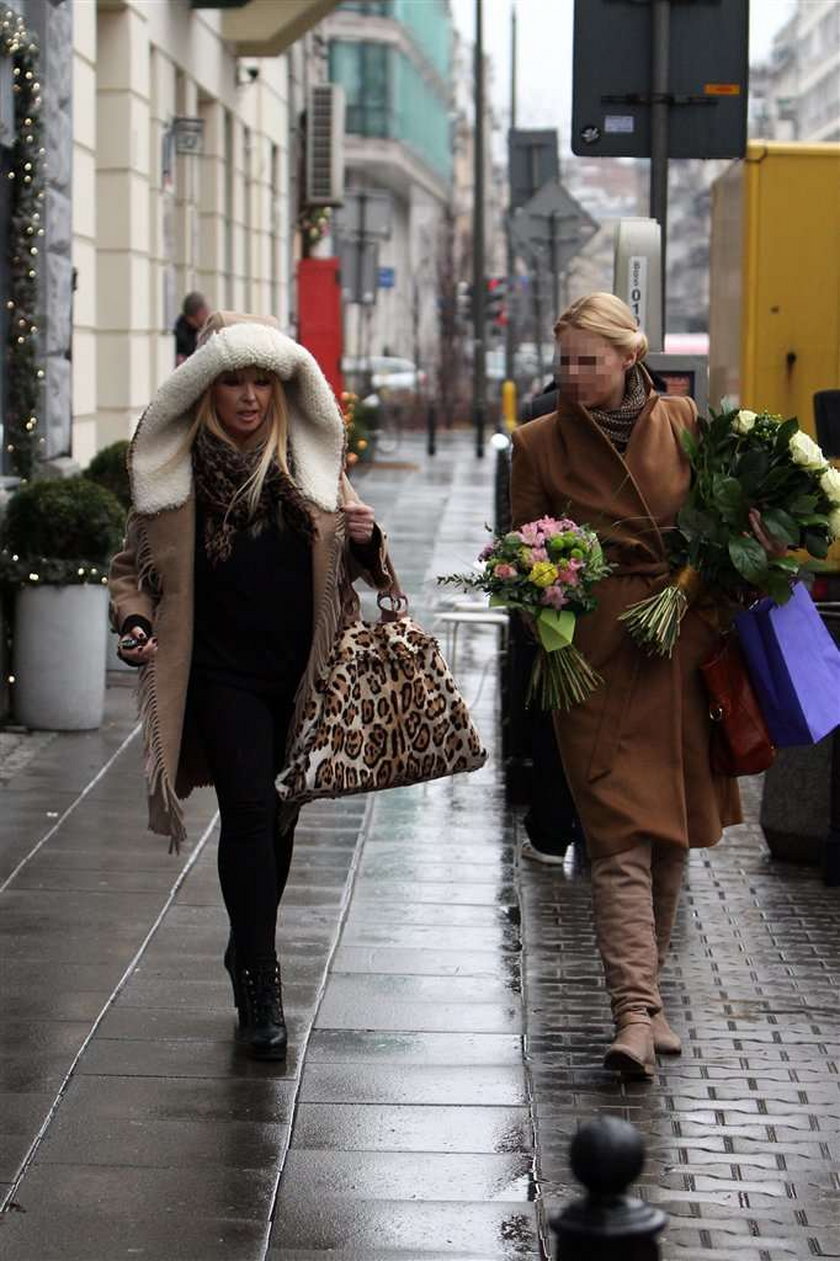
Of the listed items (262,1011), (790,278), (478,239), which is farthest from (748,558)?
(478,239)

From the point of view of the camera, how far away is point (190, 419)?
20.2 ft

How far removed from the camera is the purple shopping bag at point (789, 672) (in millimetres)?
6172

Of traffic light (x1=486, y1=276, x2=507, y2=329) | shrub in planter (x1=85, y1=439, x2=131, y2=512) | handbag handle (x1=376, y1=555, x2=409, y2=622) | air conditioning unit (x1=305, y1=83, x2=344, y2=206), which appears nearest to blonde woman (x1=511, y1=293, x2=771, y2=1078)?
handbag handle (x1=376, y1=555, x2=409, y2=622)

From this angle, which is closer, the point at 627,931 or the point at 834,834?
the point at 627,931

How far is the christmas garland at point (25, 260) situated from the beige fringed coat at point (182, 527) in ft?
22.1

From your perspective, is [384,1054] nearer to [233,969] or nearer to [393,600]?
[233,969]

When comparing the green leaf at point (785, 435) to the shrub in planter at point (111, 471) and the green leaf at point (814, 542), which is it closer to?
the green leaf at point (814, 542)

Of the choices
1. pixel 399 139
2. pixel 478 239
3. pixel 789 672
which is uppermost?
pixel 399 139

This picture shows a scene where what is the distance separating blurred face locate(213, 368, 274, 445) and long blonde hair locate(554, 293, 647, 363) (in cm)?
74

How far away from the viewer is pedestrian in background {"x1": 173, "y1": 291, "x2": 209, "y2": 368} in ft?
62.8

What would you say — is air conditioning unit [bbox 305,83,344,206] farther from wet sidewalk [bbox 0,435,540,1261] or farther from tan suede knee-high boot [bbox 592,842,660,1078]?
tan suede knee-high boot [bbox 592,842,660,1078]

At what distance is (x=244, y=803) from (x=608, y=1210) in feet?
10.6

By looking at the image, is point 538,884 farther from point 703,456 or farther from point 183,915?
point 703,456

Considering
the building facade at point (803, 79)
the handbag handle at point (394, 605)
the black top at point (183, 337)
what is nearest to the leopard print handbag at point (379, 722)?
the handbag handle at point (394, 605)
